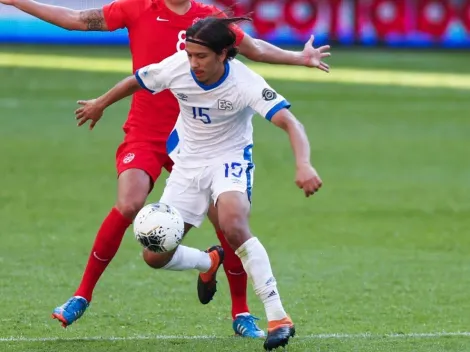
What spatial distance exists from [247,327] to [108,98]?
63.6 inches

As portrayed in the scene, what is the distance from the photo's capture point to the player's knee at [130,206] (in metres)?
7.55

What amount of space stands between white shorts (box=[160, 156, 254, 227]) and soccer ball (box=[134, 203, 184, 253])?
313 millimetres

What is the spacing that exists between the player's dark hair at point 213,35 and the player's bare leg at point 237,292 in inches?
43.1

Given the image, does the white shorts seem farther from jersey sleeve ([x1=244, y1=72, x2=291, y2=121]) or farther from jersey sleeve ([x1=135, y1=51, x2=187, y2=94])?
jersey sleeve ([x1=135, y1=51, x2=187, y2=94])

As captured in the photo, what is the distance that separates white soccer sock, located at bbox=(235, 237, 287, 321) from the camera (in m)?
6.73

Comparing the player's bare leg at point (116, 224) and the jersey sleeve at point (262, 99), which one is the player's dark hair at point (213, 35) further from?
the player's bare leg at point (116, 224)

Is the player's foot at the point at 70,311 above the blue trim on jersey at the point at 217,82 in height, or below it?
below

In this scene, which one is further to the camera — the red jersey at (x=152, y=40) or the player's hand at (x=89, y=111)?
Result: the red jersey at (x=152, y=40)

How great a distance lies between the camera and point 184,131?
7348 mm

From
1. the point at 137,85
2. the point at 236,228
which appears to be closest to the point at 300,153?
the point at 236,228

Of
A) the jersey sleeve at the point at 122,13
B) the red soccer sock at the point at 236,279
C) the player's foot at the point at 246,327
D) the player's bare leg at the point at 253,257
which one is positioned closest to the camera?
the player's bare leg at the point at 253,257

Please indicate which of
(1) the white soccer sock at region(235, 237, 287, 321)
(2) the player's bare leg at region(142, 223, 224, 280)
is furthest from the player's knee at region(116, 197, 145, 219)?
(1) the white soccer sock at region(235, 237, 287, 321)

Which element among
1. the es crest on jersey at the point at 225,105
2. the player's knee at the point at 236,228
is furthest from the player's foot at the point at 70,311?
the es crest on jersey at the point at 225,105

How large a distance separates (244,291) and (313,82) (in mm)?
18196
